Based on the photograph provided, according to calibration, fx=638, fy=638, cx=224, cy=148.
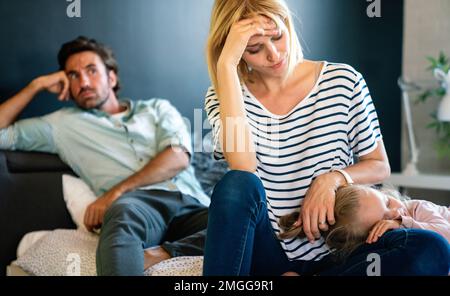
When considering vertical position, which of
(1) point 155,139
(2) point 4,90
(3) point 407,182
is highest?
(2) point 4,90

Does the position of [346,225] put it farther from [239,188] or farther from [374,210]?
A: [239,188]

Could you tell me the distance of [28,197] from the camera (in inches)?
79.4

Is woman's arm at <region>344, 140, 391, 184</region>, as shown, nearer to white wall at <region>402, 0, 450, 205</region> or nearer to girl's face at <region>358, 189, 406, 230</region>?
girl's face at <region>358, 189, 406, 230</region>

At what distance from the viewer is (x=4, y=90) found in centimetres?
228

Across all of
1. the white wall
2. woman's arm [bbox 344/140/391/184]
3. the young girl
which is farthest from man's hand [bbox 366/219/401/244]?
the white wall

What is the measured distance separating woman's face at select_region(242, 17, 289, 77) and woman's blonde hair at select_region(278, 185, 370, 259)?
294mm

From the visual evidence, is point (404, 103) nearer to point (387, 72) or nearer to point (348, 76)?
point (387, 72)

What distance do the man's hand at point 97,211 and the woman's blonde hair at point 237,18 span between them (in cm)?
69

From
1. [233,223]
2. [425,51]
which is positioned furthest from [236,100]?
[425,51]

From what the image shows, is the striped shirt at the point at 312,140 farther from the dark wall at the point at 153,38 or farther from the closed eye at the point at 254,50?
the dark wall at the point at 153,38
